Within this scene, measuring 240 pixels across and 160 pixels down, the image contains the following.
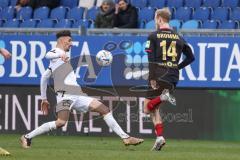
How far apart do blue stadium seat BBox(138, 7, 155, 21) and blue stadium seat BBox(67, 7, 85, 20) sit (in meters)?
1.78

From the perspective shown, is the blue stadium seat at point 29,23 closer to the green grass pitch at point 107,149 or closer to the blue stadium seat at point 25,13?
the blue stadium seat at point 25,13

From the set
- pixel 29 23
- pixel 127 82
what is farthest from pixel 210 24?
pixel 29 23

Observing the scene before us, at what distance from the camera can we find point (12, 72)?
790 inches

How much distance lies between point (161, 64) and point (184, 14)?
7329 mm

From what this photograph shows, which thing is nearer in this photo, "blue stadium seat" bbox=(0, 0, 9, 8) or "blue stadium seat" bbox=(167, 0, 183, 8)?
"blue stadium seat" bbox=(167, 0, 183, 8)

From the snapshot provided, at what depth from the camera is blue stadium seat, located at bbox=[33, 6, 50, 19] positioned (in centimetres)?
2436

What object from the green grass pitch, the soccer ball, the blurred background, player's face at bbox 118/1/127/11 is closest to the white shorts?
the green grass pitch

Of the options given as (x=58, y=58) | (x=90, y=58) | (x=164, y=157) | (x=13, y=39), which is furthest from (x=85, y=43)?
(x=164, y=157)

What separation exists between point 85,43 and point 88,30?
363mm

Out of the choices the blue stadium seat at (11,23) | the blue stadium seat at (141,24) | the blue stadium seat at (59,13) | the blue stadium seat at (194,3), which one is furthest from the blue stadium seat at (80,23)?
the blue stadium seat at (194,3)

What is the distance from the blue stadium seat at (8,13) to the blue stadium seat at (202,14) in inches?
206

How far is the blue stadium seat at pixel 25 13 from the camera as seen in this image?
2466cm

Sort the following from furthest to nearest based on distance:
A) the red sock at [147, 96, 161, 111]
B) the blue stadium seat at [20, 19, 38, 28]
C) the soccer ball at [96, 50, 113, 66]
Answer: the blue stadium seat at [20, 19, 38, 28] < the soccer ball at [96, 50, 113, 66] < the red sock at [147, 96, 161, 111]

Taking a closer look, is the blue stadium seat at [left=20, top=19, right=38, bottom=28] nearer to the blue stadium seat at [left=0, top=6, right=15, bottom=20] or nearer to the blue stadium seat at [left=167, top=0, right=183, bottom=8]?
the blue stadium seat at [left=0, top=6, right=15, bottom=20]
